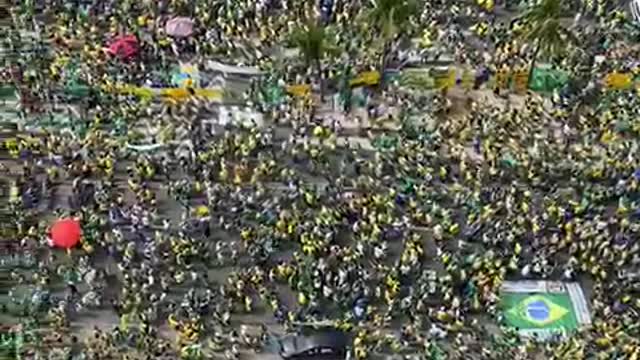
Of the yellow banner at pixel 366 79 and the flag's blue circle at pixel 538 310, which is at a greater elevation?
the yellow banner at pixel 366 79

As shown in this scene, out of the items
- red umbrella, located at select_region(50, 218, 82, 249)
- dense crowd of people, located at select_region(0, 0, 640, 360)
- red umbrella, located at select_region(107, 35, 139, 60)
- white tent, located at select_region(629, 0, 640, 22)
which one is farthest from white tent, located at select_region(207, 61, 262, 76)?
white tent, located at select_region(629, 0, 640, 22)

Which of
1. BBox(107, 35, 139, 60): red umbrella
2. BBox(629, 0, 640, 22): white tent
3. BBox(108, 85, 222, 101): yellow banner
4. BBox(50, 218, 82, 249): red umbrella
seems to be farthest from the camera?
BBox(629, 0, 640, 22): white tent

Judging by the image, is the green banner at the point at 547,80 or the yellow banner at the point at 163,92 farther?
the green banner at the point at 547,80

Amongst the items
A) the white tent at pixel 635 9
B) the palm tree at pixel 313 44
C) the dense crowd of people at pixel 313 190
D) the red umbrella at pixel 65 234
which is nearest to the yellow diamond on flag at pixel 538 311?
the dense crowd of people at pixel 313 190

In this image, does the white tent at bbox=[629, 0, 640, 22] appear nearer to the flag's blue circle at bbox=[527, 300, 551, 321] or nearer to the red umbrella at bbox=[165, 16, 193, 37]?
the flag's blue circle at bbox=[527, 300, 551, 321]

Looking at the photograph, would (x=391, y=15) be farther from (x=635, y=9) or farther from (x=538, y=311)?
(x=538, y=311)

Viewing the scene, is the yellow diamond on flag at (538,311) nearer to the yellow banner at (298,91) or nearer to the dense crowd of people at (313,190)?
the dense crowd of people at (313,190)

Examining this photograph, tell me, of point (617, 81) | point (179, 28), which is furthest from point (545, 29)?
point (179, 28)
